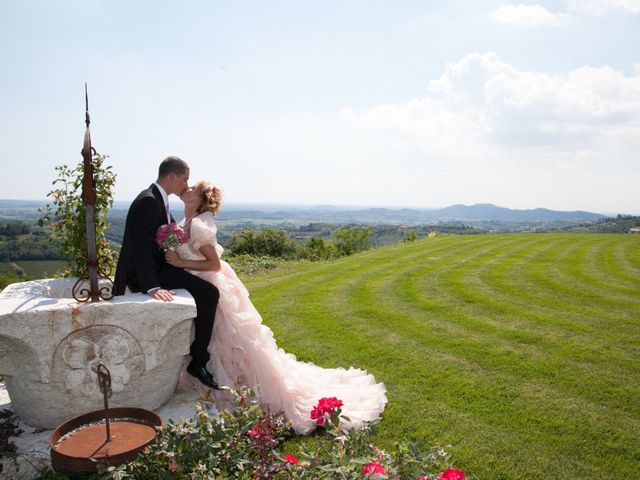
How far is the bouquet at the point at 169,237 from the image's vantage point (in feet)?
17.4

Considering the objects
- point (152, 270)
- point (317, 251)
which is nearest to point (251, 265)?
point (317, 251)

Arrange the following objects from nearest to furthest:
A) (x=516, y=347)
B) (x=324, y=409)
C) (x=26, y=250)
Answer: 1. (x=324, y=409)
2. (x=516, y=347)
3. (x=26, y=250)

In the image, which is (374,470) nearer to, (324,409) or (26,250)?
(324,409)

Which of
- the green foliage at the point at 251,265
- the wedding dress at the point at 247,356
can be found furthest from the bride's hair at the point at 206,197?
the green foliage at the point at 251,265

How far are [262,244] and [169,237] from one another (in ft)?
82.9

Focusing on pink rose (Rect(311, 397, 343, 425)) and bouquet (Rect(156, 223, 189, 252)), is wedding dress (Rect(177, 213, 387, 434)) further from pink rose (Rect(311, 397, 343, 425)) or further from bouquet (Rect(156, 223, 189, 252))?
pink rose (Rect(311, 397, 343, 425))

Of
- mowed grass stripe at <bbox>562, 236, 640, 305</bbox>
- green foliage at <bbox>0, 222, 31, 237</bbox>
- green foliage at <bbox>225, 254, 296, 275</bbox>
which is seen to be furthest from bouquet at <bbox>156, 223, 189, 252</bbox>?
green foliage at <bbox>0, 222, 31, 237</bbox>

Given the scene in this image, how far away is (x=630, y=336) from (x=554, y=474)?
5280mm

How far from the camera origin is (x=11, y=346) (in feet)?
14.7

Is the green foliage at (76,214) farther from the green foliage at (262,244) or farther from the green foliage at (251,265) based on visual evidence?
the green foliage at (262,244)

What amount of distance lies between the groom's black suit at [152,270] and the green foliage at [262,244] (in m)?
22.3

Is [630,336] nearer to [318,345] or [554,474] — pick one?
[554,474]

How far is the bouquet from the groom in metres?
0.09

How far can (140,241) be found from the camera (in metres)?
5.24
